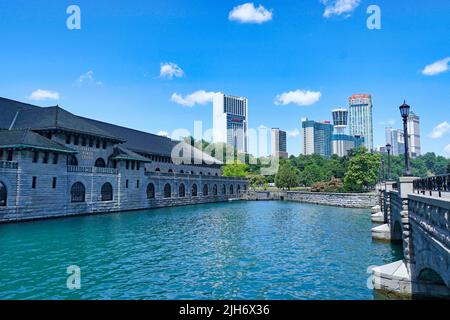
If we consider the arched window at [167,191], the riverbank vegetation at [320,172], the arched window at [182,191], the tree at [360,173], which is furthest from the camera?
the riverbank vegetation at [320,172]

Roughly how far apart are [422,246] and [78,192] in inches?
1722

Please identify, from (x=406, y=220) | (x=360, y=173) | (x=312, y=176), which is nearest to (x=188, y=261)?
(x=406, y=220)

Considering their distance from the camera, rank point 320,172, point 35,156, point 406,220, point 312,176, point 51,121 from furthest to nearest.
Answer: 1. point 320,172
2. point 312,176
3. point 51,121
4. point 35,156
5. point 406,220

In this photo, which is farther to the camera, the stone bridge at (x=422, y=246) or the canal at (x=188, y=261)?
the canal at (x=188, y=261)

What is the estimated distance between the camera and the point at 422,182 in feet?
46.4

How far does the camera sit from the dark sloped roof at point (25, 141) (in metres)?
37.3

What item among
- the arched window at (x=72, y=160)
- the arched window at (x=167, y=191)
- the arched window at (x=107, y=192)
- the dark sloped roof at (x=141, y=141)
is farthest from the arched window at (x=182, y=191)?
the arched window at (x=72, y=160)

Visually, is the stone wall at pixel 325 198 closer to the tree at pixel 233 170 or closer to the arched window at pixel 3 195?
the tree at pixel 233 170

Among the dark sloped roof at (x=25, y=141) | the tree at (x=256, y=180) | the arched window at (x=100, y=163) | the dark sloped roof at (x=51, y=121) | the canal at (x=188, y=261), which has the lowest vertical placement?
the canal at (x=188, y=261)

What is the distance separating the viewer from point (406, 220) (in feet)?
51.0

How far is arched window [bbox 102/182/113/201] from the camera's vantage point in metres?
51.0

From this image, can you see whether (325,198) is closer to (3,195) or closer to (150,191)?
(150,191)

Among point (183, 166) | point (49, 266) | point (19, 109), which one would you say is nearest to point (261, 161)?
point (183, 166)
